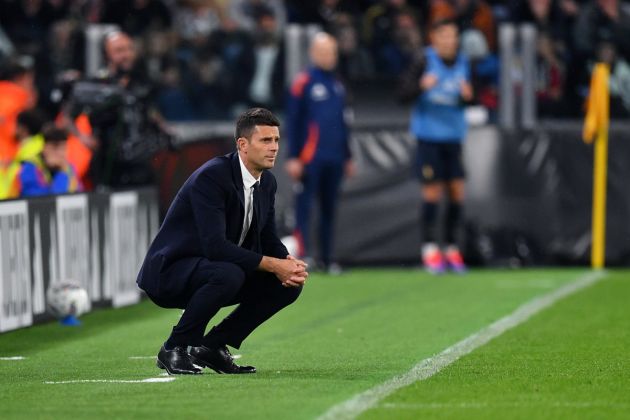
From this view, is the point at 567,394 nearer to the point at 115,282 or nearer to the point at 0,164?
the point at 115,282

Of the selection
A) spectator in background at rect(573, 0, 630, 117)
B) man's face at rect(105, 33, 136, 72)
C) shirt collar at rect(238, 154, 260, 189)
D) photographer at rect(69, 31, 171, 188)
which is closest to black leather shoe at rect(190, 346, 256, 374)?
shirt collar at rect(238, 154, 260, 189)

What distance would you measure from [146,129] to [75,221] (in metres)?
2.38

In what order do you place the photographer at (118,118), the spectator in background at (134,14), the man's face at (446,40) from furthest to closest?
the spectator in background at (134,14) → the man's face at (446,40) → the photographer at (118,118)

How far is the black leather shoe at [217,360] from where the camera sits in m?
8.35

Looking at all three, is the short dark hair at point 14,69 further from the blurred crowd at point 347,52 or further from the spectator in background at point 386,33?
the spectator in background at point 386,33

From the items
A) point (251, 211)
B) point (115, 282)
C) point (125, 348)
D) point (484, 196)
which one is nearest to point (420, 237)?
point (484, 196)

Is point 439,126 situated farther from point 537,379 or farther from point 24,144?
point 537,379

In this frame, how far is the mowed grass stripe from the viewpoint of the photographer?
694cm

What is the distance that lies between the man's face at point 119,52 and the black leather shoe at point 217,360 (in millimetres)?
6402

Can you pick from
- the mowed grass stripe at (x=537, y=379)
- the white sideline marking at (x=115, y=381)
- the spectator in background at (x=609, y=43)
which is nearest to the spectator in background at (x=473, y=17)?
the spectator in background at (x=609, y=43)

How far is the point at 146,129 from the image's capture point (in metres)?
14.5

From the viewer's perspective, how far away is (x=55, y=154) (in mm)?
12961

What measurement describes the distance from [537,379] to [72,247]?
199 inches

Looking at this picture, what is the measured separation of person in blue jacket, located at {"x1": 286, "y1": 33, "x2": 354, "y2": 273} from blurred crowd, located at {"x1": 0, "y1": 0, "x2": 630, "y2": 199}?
1297 mm
